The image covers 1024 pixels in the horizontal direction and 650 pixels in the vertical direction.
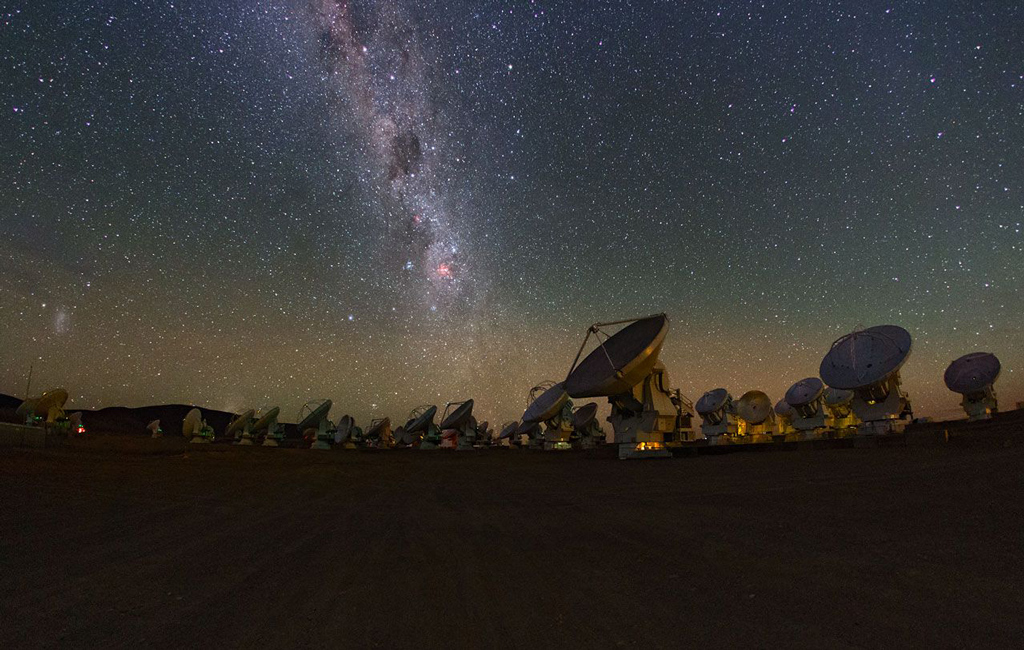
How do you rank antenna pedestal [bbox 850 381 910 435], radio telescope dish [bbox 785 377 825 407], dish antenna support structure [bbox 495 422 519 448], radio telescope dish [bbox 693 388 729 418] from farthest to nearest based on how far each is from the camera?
dish antenna support structure [bbox 495 422 519 448] → radio telescope dish [bbox 693 388 729 418] → radio telescope dish [bbox 785 377 825 407] → antenna pedestal [bbox 850 381 910 435]

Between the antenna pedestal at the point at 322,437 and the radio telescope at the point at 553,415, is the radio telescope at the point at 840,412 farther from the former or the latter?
the antenna pedestal at the point at 322,437

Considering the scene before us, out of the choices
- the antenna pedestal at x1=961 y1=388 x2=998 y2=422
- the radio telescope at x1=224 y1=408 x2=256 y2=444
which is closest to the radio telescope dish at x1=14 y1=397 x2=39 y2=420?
the radio telescope at x1=224 y1=408 x2=256 y2=444

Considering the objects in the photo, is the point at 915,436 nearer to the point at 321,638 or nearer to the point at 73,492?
the point at 321,638

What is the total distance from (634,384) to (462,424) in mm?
36602

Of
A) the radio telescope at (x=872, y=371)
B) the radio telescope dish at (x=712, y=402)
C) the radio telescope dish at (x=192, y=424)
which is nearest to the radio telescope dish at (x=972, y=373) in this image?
the radio telescope at (x=872, y=371)

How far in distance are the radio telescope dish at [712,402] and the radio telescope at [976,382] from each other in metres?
16.0

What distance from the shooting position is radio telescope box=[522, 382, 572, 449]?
139 ft

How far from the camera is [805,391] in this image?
4100 centimetres

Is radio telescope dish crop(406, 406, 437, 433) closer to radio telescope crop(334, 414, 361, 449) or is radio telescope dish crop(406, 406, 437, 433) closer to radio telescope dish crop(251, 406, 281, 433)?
radio telescope crop(334, 414, 361, 449)

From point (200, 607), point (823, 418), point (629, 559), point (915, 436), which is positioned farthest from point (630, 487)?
point (823, 418)

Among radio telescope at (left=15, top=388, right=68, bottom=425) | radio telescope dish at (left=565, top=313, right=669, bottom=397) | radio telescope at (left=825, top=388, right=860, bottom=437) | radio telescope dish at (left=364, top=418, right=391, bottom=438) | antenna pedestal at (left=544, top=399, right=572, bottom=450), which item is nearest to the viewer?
radio telescope dish at (left=565, top=313, right=669, bottom=397)

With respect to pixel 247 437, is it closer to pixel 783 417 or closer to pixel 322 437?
pixel 322 437

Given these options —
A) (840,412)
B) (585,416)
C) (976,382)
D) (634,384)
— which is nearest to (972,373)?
(976,382)

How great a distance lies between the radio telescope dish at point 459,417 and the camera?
55.8 metres
